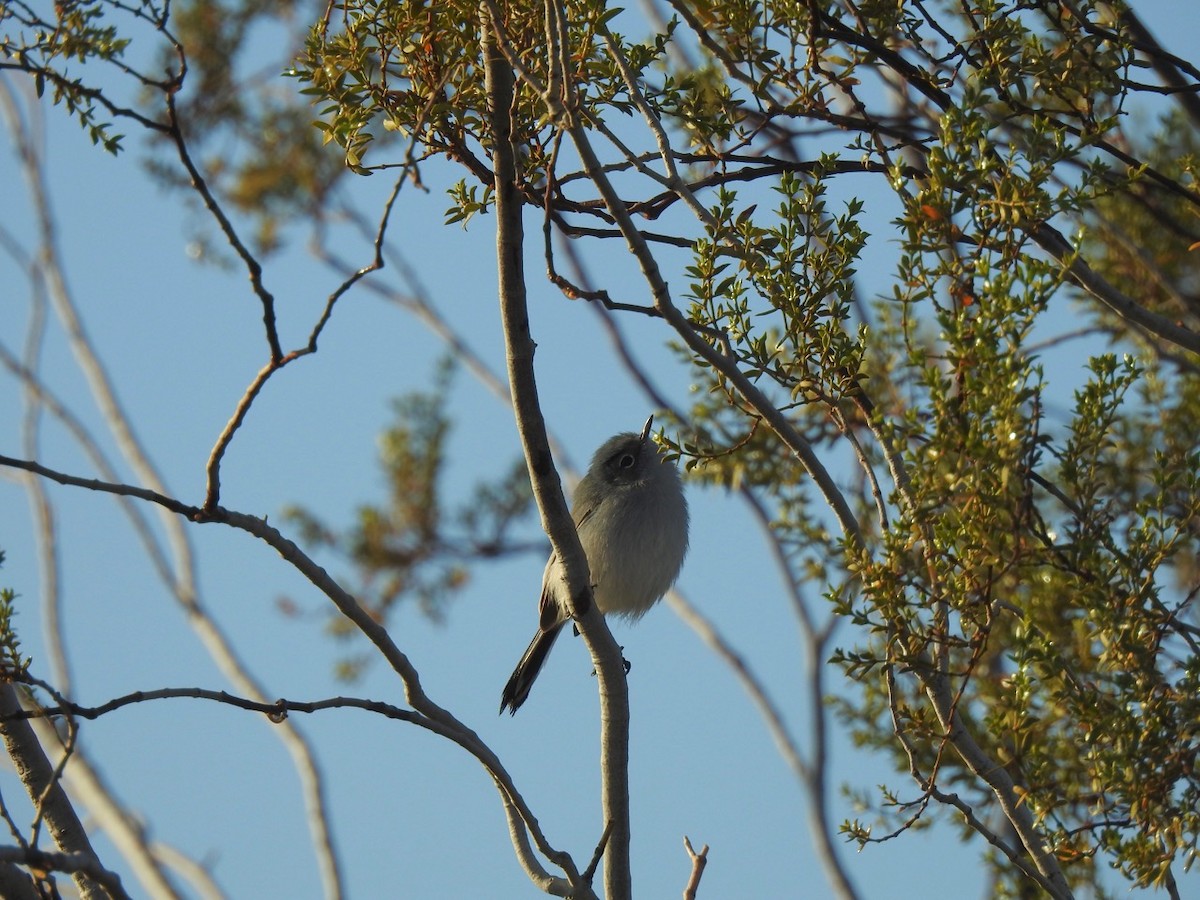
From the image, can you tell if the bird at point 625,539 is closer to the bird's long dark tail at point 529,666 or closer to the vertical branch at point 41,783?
the bird's long dark tail at point 529,666

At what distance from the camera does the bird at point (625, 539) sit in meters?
5.72

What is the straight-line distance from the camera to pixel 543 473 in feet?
10.3

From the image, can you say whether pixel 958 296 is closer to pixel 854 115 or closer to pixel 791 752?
pixel 854 115

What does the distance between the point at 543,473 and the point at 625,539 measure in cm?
261

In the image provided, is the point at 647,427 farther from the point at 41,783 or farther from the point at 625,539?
the point at 41,783

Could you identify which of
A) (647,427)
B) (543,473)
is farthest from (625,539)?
(543,473)

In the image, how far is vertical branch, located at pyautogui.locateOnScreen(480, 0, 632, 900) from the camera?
9.41 ft

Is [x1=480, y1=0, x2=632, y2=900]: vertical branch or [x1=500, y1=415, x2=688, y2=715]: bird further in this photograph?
[x1=500, y1=415, x2=688, y2=715]: bird

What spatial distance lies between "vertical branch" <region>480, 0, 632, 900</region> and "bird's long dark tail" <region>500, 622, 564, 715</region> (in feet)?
7.39

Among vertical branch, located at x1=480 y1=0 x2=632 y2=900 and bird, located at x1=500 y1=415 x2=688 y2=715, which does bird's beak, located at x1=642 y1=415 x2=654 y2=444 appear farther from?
vertical branch, located at x1=480 y1=0 x2=632 y2=900

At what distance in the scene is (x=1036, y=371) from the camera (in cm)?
242

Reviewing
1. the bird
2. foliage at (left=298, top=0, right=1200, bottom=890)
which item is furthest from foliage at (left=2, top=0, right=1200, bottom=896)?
the bird

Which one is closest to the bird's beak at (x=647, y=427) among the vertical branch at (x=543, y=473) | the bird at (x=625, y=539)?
the bird at (x=625, y=539)

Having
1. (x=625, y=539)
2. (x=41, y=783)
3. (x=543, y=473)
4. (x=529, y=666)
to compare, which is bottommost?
(x=41, y=783)
